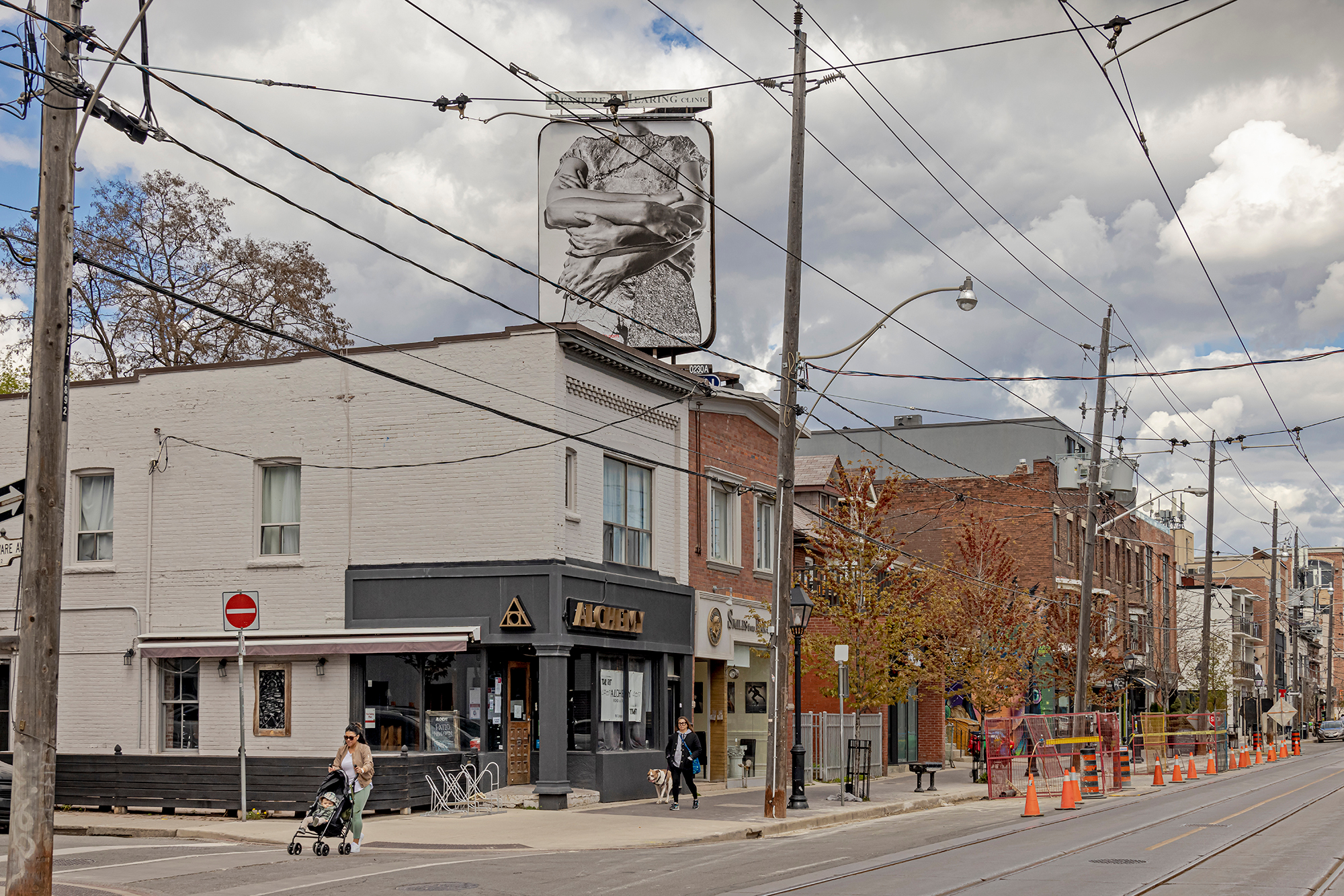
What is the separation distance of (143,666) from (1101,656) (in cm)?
3558

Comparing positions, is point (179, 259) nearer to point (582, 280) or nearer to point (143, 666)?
point (582, 280)

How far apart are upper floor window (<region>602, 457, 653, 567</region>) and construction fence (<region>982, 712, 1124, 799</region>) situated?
27.9ft

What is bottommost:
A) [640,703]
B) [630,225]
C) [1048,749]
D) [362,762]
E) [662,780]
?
[1048,749]

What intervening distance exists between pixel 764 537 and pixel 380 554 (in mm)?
11275

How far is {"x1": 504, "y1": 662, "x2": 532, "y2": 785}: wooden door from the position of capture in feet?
81.8

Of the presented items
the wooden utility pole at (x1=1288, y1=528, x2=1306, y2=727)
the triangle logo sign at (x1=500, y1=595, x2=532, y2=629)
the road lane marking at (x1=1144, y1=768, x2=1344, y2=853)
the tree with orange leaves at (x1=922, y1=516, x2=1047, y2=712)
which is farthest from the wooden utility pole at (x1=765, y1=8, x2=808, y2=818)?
the wooden utility pole at (x1=1288, y1=528, x2=1306, y2=727)

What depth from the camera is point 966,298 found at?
22.7m

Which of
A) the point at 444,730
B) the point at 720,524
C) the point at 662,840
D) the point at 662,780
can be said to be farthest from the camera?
the point at 720,524

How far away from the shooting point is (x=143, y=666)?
26500mm

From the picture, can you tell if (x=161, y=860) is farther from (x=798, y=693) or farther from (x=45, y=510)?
(x=798, y=693)

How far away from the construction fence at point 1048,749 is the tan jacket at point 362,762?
16.0 metres

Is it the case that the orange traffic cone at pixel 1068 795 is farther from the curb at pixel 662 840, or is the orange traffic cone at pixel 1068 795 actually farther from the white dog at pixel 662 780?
the white dog at pixel 662 780

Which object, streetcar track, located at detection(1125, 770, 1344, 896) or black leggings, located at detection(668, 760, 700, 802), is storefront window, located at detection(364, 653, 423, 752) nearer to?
black leggings, located at detection(668, 760, 700, 802)

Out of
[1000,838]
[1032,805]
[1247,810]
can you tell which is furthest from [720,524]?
[1000,838]
